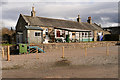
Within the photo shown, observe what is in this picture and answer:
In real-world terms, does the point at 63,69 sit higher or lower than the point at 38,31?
lower

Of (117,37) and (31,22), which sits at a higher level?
(31,22)

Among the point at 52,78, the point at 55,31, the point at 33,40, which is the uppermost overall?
the point at 55,31

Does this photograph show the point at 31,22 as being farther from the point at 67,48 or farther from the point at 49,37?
the point at 67,48

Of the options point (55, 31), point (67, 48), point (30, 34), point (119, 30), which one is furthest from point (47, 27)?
point (119, 30)

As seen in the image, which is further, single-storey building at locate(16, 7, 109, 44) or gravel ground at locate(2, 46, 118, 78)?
single-storey building at locate(16, 7, 109, 44)

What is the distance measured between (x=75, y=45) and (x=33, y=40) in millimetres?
7893

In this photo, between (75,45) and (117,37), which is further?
(117,37)

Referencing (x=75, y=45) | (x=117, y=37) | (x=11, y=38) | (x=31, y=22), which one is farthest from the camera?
(x=117, y=37)

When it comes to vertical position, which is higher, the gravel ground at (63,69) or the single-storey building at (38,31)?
the single-storey building at (38,31)

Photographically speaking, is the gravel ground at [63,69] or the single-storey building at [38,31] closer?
the gravel ground at [63,69]

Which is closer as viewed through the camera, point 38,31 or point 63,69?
point 63,69

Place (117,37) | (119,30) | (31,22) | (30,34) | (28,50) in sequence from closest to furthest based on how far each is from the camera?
1. (28,50)
2. (30,34)
3. (31,22)
4. (117,37)
5. (119,30)

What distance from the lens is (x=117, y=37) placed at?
33.0 metres

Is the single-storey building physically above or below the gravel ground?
above
